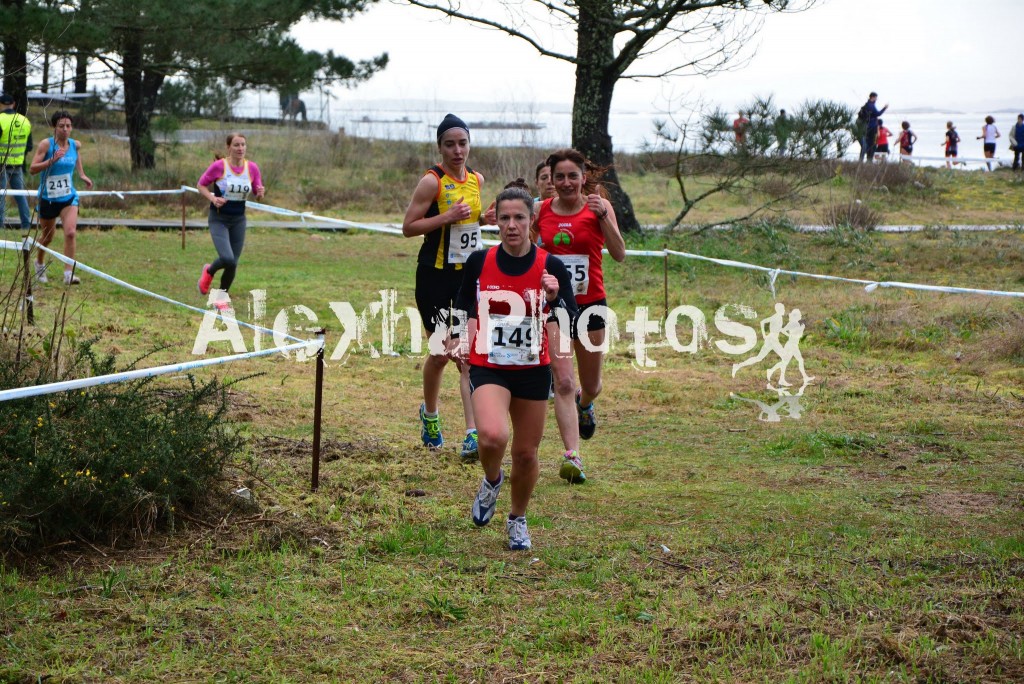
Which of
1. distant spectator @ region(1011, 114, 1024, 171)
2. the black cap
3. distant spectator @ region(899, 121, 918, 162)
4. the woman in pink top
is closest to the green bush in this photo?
the black cap

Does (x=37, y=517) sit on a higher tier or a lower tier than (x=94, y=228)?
lower

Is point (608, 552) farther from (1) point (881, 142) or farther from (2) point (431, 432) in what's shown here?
(1) point (881, 142)

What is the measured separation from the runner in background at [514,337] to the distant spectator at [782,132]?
12051 mm

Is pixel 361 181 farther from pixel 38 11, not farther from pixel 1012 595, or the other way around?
pixel 1012 595

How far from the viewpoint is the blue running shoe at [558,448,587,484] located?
6.37m

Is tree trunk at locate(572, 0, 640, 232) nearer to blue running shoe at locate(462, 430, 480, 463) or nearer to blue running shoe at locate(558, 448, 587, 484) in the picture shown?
blue running shoe at locate(462, 430, 480, 463)

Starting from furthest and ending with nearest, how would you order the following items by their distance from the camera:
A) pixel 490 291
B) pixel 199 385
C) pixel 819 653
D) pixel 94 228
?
pixel 94 228, pixel 199 385, pixel 490 291, pixel 819 653

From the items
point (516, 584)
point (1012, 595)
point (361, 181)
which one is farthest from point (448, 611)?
point (361, 181)

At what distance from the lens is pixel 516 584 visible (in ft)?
15.5

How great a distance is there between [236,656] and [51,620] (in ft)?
2.54

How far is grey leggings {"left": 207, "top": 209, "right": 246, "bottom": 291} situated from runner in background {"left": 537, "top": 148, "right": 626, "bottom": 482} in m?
5.75

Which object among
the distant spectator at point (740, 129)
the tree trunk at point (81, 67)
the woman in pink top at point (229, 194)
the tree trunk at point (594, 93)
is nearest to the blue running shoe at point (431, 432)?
the woman in pink top at point (229, 194)

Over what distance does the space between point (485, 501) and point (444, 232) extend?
2.06 m

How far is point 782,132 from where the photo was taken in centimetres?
1623
